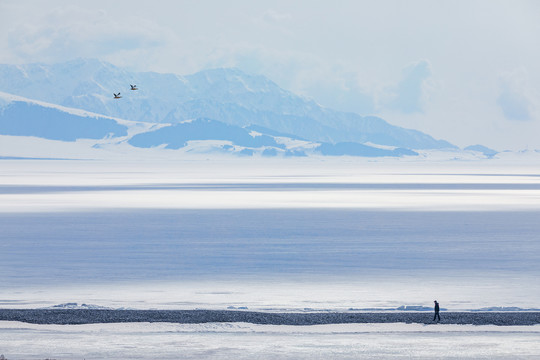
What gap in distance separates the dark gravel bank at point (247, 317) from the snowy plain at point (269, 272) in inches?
37.8

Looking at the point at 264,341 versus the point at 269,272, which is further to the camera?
the point at 269,272

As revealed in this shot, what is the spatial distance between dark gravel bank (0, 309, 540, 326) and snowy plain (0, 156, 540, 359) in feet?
3.15

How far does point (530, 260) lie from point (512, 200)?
67.5 metres

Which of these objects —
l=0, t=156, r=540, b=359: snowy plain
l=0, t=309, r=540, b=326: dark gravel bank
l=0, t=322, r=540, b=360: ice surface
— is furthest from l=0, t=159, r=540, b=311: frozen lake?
l=0, t=322, r=540, b=360: ice surface

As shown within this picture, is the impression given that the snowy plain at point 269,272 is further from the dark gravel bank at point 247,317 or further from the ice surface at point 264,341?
the dark gravel bank at point 247,317

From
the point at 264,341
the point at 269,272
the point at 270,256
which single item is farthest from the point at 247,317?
the point at 270,256

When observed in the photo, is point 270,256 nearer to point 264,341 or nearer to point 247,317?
point 247,317

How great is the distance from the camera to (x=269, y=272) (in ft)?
154

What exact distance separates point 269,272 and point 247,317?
13.9m

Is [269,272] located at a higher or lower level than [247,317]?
higher

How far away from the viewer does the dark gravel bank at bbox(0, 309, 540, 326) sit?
106ft

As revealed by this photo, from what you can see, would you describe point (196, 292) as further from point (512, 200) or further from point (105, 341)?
point (512, 200)

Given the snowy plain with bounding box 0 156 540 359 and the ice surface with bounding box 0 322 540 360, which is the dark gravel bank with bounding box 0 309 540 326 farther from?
the snowy plain with bounding box 0 156 540 359

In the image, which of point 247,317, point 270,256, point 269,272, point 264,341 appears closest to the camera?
point 264,341
